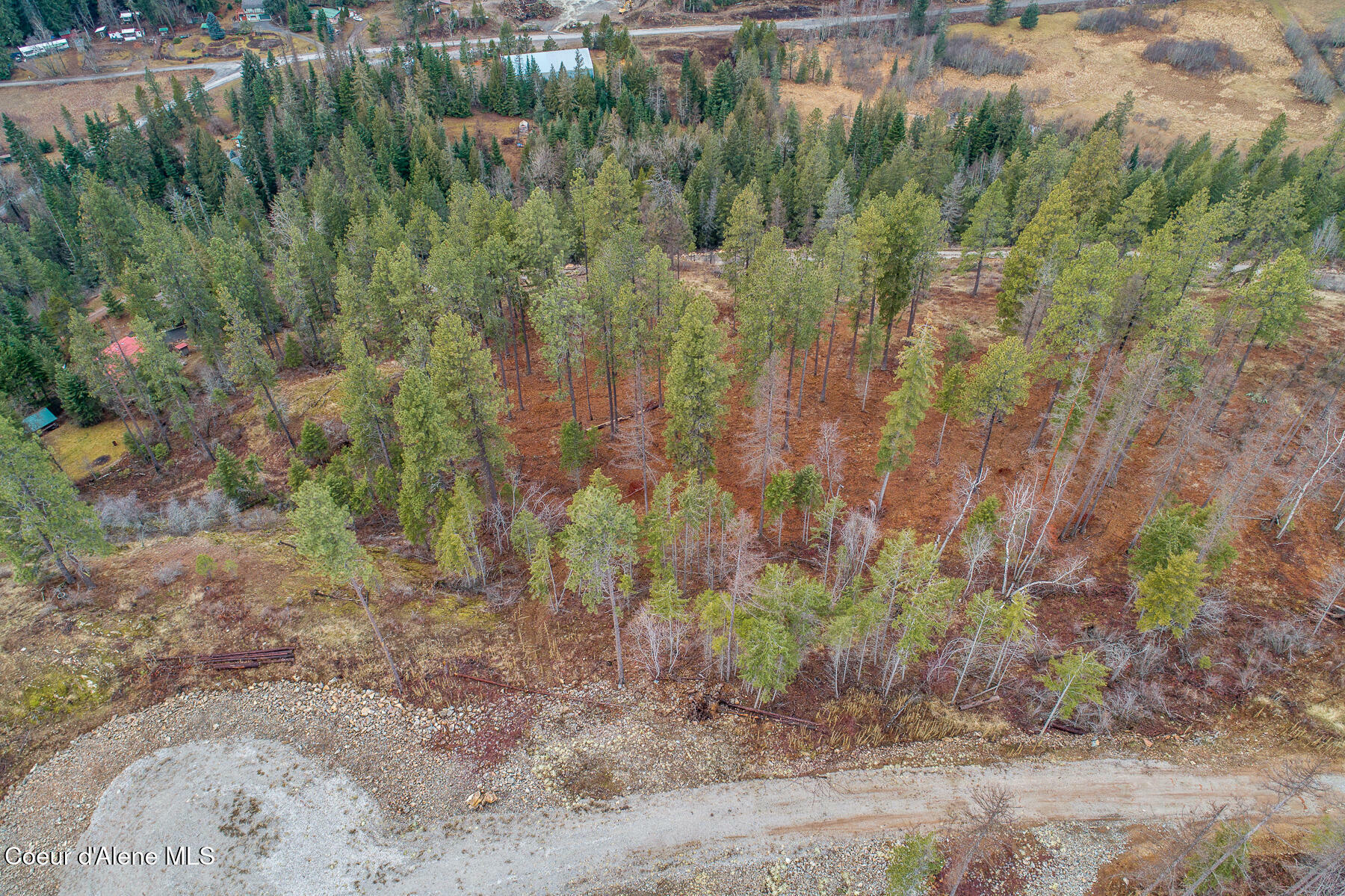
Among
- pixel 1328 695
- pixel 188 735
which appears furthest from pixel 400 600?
pixel 1328 695

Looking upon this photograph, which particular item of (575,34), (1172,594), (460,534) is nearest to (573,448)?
(460,534)

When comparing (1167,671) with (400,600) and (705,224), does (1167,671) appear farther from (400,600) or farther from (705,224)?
(705,224)

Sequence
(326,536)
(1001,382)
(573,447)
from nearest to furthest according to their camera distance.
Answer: (326,536)
(1001,382)
(573,447)

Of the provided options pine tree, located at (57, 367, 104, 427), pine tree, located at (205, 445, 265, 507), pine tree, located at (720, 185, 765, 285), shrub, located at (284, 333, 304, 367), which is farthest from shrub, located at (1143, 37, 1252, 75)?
pine tree, located at (57, 367, 104, 427)

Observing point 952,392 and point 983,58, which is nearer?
point 952,392

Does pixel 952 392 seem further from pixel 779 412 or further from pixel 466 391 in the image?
pixel 466 391

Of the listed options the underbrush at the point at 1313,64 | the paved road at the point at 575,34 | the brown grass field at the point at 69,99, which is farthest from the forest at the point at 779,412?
the paved road at the point at 575,34

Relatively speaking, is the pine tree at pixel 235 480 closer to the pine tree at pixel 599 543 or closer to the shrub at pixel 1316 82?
the pine tree at pixel 599 543
